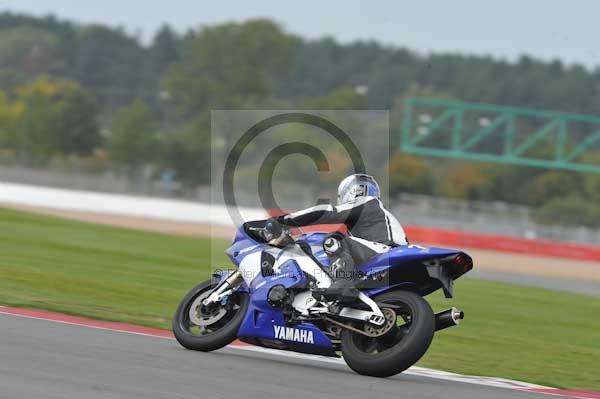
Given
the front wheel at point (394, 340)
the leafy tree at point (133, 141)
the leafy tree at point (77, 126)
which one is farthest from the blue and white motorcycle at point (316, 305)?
the leafy tree at point (77, 126)

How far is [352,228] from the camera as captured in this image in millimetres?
9062

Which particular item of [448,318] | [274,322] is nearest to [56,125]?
[274,322]

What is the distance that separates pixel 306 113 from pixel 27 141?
18818 millimetres

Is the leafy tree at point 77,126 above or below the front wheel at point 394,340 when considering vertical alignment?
above

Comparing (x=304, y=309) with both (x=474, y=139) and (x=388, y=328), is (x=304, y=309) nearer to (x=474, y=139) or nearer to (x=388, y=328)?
(x=388, y=328)

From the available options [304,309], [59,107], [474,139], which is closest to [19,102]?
[59,107]

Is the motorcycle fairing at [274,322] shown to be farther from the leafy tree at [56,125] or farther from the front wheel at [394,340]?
the leafy tree at [56,125]

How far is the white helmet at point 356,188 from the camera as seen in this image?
910cm

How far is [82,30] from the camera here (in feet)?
332

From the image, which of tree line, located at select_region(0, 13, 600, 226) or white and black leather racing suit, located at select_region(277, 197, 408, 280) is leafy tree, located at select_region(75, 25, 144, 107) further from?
white and black leather racing suit, located at select_region(277, 197, 408, 280)

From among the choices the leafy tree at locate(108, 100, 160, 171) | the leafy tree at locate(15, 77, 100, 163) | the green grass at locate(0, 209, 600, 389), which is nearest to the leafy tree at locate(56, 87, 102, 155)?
the leafy tree at locate(15, 77, 100, 163)

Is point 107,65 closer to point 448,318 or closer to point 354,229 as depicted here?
point 354,229

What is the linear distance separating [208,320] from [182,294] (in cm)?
633

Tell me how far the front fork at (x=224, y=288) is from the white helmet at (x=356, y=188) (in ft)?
3.77
